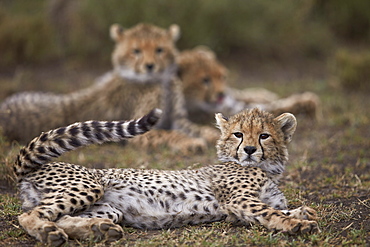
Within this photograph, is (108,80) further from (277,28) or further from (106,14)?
(277,28)

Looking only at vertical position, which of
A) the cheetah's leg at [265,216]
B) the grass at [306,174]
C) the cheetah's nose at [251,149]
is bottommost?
the grass at [306,174]

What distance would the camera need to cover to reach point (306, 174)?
4.97 meters

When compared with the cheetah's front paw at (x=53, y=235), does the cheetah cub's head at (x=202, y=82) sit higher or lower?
higher

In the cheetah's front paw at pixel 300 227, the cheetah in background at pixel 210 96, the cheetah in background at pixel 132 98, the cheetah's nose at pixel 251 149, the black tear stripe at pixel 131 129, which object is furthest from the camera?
the cheetah in background at pixel 210 96

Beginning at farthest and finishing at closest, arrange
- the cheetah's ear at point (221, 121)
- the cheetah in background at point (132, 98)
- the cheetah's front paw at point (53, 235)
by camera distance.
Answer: the cheetah in background at point (132, 98) → the cheetah's ear at point (221, 121) → the cheetah's front paw at point (53, 235)

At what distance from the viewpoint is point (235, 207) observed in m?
3.39

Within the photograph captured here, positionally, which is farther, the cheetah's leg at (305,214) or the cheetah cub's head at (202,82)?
the cheetah cub's head at (202,82)

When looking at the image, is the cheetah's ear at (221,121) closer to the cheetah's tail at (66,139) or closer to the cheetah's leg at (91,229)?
the cheetah's tail at (66,139)

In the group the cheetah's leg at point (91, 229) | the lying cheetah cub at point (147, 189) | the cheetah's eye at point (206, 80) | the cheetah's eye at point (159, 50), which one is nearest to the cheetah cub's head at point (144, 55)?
the cheetah's eye at point (159, 50)

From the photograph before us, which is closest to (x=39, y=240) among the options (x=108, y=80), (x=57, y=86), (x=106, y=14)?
(x=108, y=80)

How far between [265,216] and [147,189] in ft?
2.70

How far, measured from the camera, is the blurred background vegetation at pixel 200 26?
31.6 ft

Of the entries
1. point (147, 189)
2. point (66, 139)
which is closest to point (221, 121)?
point (147, 189)

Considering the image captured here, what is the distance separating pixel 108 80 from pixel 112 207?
12.4 ft
